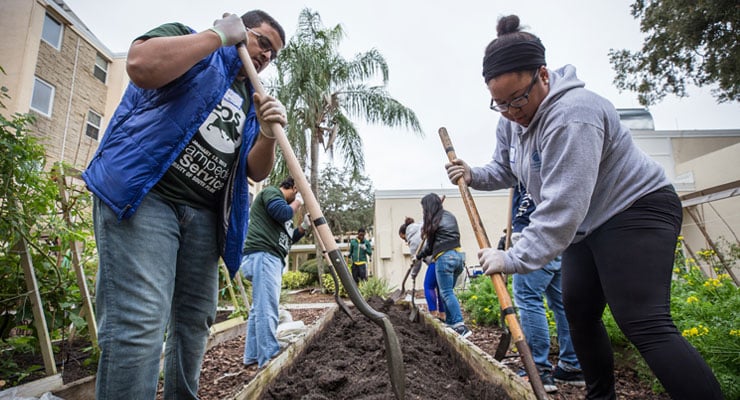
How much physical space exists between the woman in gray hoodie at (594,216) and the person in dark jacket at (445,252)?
2631 mm

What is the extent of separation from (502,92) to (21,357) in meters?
3.68

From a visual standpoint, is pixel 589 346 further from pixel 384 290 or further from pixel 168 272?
pixel 384 290

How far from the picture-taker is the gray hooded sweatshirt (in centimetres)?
137

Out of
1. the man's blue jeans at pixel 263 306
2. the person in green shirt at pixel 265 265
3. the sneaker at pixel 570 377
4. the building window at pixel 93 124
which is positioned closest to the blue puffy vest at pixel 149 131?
the person in green shirt at pixel 265 265

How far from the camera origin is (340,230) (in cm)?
2431

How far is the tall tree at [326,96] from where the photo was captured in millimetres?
11164

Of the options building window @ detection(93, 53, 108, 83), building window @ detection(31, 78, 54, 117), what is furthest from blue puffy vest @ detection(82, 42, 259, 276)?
building window @ detection(93, 53, 108, 83)

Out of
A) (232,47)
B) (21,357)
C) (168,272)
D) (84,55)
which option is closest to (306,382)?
(168,272)

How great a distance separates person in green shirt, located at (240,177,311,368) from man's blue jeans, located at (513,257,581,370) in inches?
83.6

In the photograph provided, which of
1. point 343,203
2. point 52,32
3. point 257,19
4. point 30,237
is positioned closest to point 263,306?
point 30,237

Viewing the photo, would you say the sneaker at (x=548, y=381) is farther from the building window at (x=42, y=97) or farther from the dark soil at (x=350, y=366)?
the building window at (x=42, y=97)

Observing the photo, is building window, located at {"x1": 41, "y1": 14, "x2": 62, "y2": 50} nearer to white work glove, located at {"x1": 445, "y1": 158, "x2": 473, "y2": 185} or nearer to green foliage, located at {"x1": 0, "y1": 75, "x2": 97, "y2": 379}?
green foliage, located at {"x1": 0, "y1": 75, "x2": 97, "y2": 379}

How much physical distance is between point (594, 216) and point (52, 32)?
15.2 m

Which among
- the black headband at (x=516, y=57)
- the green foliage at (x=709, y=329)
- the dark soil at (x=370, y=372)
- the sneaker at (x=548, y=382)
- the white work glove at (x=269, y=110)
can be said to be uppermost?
the black headband at (x=516, y=57)
